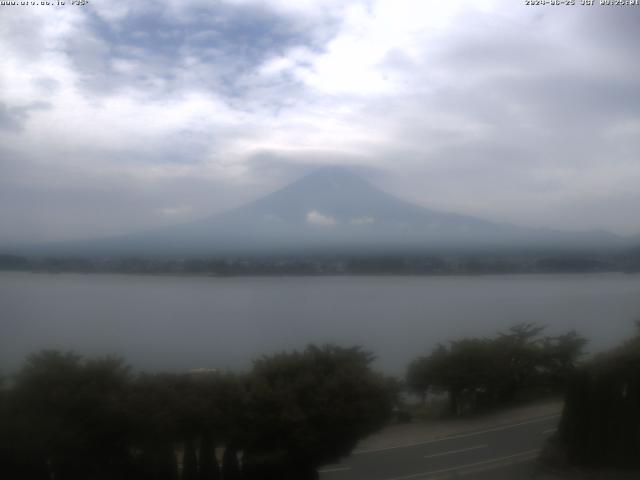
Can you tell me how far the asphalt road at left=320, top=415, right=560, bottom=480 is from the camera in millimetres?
5516

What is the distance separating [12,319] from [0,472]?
164 cm

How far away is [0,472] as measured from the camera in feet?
16.4

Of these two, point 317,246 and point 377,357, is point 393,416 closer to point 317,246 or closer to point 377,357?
point 377,357

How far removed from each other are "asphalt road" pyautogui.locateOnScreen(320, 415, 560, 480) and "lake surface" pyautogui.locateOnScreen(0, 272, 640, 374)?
2.82ft

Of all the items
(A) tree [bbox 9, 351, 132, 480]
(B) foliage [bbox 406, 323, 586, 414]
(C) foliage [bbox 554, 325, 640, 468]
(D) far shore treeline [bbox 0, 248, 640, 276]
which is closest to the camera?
(A) tree [bbox 9, 351, 132, 480]

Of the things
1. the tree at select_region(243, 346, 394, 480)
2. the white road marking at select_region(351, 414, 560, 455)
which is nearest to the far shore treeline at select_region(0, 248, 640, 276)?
the tree at select_region(243, 346, 394, 480)

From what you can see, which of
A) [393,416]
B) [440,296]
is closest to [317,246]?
[440,296]

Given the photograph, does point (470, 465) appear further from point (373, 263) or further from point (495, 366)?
point (373, 263)

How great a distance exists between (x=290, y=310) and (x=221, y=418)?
1.76 metres

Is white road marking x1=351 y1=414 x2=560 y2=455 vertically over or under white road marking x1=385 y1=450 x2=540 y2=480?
over

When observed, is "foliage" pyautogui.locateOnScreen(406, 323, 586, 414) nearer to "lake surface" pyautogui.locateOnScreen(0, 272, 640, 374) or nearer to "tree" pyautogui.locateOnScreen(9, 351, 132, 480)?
"lake surface" pyautogui.locateOnScreen(0, 272, 640, 374)

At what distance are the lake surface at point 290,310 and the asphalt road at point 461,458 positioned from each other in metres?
0.86

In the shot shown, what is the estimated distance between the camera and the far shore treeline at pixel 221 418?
5.11 meters

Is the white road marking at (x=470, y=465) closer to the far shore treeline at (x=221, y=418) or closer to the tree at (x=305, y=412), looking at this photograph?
the far shore treeline at (x=221, y=418)
